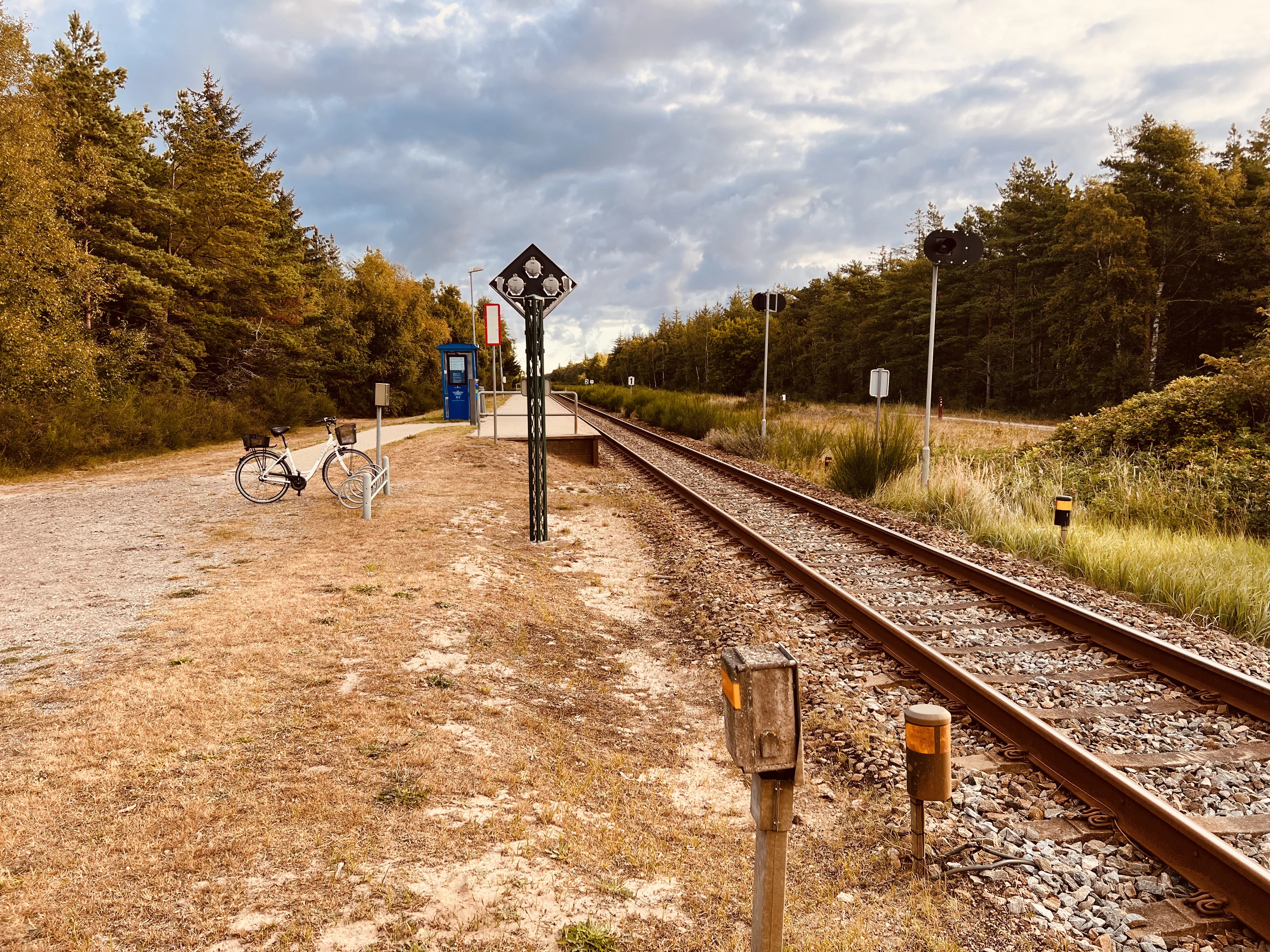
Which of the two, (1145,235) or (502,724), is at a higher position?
(1145,235)

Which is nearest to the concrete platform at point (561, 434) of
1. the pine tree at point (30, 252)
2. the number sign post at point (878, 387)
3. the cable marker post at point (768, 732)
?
the number sign post at point (878, 387)

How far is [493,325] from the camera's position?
19.4 metres

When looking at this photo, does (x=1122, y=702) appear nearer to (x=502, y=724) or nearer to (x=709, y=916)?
(x=709, y=916)

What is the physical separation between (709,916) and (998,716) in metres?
2.27

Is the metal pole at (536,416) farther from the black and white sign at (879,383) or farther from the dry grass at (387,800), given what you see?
the black and white sign at (879,383)

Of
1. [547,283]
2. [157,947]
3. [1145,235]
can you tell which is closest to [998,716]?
[157,947]

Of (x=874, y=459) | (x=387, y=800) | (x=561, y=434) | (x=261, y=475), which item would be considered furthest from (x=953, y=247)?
(x=261, y=475)

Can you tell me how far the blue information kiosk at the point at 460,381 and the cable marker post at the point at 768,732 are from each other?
22573mm

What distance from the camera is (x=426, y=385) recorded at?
36.7m

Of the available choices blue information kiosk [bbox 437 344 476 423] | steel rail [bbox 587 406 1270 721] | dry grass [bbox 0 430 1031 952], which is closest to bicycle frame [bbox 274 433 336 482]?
dry grass [bbox 0 430 1031 952]

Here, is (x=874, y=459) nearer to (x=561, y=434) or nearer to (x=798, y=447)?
(x=798, y=447)

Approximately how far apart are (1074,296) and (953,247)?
29207mm

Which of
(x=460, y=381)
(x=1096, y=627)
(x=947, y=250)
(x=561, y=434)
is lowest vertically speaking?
(x=1096, y=627)

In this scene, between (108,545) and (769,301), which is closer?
(108,545)
